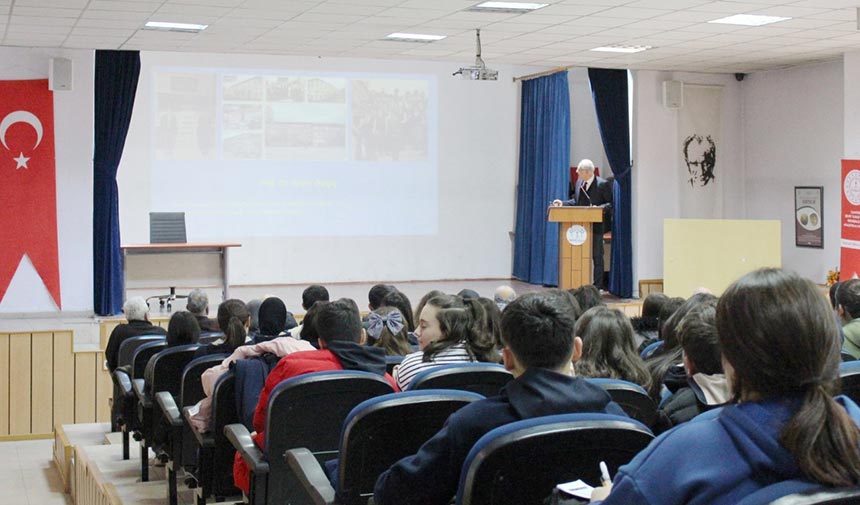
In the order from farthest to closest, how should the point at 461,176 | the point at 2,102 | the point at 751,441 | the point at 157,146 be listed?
the point at 461,176 → the point at 157,146 → the point at 2,102 → the point at 751,441

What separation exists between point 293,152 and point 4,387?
18.4 ft

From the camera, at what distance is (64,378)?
26.0 feet

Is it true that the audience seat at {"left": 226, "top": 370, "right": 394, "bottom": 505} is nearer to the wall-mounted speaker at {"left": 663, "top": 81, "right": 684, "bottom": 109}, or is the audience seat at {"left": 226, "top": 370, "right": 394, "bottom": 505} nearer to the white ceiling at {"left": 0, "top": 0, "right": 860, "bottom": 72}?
the white ceiling at {"left": 0, "top": 0, "right": 860, "bottom": 72}

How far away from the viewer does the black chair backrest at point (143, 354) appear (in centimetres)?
562

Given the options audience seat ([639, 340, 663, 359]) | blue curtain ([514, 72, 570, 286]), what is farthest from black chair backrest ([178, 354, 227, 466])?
blue curtain ([514, 72, 570, 286])

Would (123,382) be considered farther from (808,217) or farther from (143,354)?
(808,217)

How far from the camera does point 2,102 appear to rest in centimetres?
1010

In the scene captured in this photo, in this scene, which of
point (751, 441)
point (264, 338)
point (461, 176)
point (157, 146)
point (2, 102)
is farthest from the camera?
point (461, 176)

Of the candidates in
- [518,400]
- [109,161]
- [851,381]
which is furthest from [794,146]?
[518,400]

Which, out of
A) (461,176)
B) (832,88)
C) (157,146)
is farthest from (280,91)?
(832,88)

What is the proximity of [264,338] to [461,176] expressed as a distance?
9283 mm

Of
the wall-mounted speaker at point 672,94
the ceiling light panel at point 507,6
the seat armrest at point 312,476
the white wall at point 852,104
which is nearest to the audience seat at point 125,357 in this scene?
the seat armrest at point 312,476

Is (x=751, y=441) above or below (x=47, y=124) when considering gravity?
below

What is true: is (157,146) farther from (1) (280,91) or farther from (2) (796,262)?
(2) (796,262)
